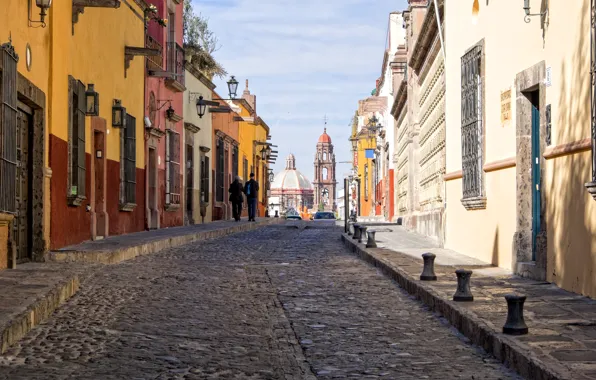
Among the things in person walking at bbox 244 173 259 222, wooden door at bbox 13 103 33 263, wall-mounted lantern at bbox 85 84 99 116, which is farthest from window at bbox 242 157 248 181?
wooden door at bbox 13 103 33 263

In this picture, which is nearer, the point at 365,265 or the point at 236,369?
the point at 236,369

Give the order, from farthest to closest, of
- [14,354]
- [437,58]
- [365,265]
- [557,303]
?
[437,58] < [365,265] < [557,303] < [14,354]

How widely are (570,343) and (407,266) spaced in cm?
635

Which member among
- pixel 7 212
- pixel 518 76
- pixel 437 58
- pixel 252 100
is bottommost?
pixel 7 212

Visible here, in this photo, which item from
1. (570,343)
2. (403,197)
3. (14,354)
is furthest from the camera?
(403,197)

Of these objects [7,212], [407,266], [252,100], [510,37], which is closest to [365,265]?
[407,266]

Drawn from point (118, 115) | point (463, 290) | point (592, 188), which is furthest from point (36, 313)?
point (118, 115)

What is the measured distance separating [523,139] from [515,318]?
523 centimetres

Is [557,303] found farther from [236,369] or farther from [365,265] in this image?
[365,265]

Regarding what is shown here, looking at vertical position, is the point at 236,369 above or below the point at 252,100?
below

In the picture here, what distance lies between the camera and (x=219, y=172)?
124ft

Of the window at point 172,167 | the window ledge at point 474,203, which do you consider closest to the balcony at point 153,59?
the window at point 172,167

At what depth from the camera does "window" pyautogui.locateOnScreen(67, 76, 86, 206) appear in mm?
15602

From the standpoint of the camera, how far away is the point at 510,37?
38.8ft
